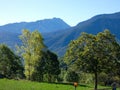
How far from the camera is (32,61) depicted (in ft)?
319

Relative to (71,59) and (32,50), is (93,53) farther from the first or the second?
(32,50)

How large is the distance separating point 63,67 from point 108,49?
386ft

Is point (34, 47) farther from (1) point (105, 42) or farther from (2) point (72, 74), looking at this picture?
(2) point (72, 74)

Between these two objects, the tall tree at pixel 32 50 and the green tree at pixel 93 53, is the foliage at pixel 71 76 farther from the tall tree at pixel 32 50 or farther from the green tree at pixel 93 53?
the green tree at pixel 93 53

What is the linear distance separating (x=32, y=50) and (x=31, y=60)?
2841 millimetres

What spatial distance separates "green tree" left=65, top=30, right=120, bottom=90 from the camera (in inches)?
2484

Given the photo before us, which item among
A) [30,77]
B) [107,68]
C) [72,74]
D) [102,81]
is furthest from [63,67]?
[107,68]

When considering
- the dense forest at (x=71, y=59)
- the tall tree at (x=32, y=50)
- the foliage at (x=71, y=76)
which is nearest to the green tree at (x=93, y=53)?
the dense forest at (x=71, y=59)

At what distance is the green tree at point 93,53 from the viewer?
63094 mm

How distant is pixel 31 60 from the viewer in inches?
3819

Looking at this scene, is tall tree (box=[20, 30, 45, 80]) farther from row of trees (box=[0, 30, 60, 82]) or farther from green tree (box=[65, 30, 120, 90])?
green tree (box=[65, 30, 120, 90])

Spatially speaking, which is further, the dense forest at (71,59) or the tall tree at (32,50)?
the tall tree at (32,50)

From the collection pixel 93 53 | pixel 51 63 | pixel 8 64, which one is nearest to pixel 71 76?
pixel 8 64

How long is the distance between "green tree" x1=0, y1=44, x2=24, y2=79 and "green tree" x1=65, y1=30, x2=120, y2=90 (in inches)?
2227
